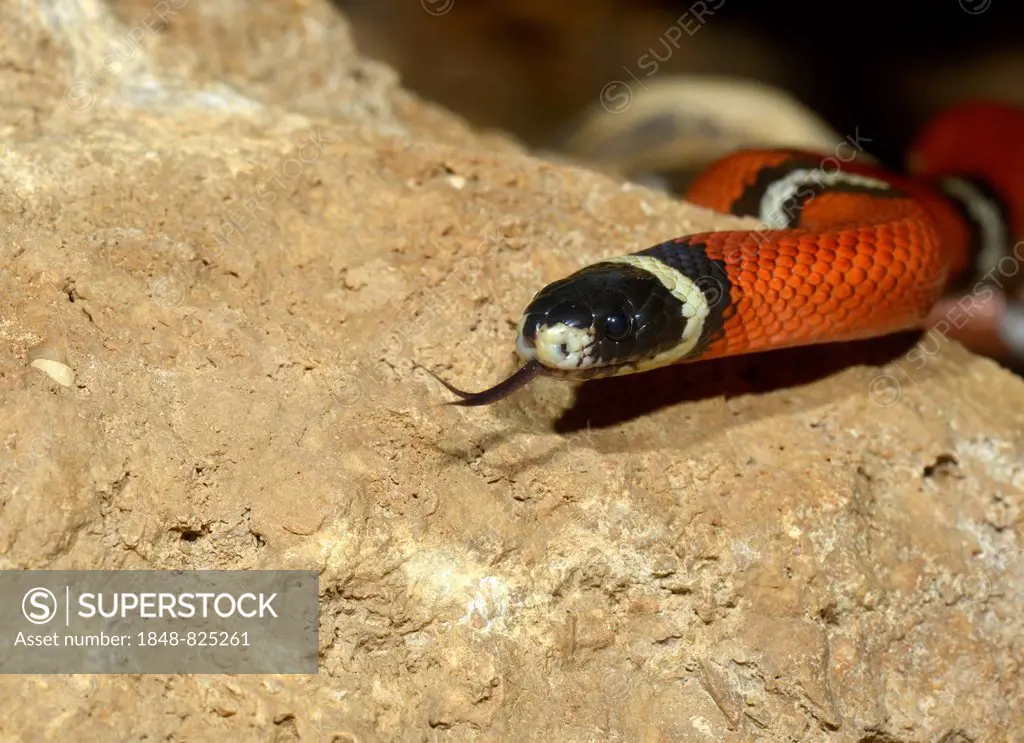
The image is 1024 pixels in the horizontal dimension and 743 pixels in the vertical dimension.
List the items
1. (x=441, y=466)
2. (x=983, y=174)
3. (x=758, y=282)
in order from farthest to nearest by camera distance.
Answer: (x=983, y=174)
(x=758, y=282)
(x=441, y=466)

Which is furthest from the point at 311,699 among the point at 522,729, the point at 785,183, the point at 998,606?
the point at 785,183

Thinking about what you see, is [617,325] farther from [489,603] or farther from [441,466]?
[489,603]

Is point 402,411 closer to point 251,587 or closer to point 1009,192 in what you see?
point 251,587

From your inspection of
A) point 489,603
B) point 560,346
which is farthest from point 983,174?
point 489,603

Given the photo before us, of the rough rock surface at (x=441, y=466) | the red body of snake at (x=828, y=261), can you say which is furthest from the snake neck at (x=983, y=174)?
the rough rock surface at (x=441, y=466)

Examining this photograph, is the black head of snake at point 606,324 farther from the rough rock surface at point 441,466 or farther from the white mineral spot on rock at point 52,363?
the white mineral spot on rock at point 52,363

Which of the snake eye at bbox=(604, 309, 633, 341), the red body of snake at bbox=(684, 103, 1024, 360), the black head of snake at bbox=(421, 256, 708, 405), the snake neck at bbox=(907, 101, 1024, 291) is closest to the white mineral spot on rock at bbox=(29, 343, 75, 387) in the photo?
the black head of snake at bbox=(421, 256, 708, 405)

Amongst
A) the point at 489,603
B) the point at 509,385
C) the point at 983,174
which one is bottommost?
the point at 489,603

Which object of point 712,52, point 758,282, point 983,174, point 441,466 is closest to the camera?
point 441,466
